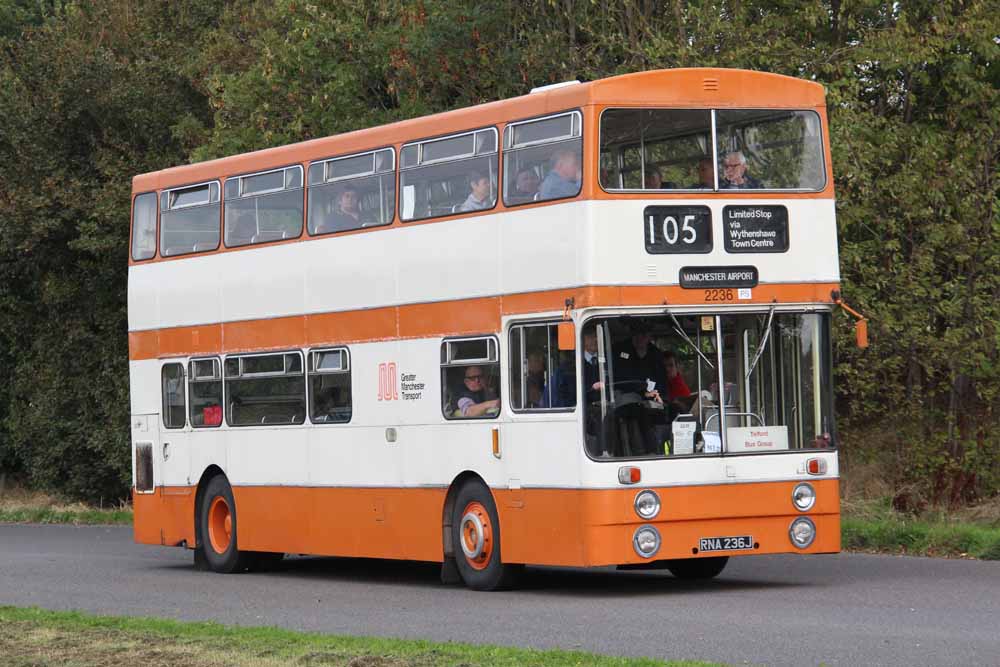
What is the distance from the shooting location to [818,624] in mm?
13523

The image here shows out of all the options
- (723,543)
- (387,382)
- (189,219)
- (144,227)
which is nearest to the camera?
(723,543)

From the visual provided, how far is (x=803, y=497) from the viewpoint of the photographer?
1645 cm

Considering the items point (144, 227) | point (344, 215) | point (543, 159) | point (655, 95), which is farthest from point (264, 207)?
point (655, 95)

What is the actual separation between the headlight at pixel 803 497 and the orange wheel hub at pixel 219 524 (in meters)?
7.61

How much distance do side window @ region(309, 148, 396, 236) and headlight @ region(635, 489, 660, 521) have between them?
427 cm

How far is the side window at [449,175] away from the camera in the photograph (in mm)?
17250

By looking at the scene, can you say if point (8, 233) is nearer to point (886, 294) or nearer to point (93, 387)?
point (93, 387)

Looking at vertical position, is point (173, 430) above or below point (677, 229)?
below

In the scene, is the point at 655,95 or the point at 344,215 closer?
the point at 655,95

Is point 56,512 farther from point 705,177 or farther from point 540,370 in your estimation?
point 705,177

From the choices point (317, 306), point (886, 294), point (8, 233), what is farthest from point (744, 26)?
point (8, 233)

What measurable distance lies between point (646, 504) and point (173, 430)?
829 cm

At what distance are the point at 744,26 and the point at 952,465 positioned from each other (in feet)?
20.2

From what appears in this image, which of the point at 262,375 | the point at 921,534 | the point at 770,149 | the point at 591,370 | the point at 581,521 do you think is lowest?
the point at 921,534
